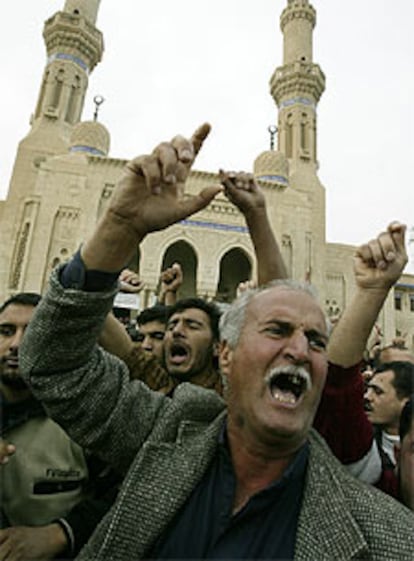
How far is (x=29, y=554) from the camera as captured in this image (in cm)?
153

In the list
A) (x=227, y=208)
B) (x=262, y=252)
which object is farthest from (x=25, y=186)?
(x=262, y=252)

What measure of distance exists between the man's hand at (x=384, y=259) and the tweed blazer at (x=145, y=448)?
62 centimetres

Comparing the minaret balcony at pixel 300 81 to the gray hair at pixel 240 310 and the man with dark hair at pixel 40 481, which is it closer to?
the gray hair at pixel 240 310

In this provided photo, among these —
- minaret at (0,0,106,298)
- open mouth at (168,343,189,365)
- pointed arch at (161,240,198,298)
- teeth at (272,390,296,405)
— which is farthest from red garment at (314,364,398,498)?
minaret at (0,0,106,298)

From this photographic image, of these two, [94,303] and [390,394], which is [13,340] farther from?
[390,394]

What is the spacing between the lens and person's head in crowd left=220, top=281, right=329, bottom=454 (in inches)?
56.5

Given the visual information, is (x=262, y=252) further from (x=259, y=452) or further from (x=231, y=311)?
(x=259, y=452)

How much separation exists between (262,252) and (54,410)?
3.74 ft

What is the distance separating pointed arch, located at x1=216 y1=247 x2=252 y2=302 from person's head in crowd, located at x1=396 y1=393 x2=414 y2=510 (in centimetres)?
1643

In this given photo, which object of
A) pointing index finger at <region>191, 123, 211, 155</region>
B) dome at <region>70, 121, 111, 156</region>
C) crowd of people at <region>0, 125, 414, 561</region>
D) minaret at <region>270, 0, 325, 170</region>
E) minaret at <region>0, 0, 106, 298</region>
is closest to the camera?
crowd of people at <region>0, 125, 414, 561</region>

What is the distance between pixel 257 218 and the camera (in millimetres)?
2018

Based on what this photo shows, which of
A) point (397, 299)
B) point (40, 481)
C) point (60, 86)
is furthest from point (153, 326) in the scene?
point (397, 299)

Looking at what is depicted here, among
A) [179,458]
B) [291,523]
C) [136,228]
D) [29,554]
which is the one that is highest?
[136,228]

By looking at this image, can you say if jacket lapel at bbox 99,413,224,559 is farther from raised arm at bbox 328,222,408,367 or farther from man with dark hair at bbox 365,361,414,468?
man with dark hair at bbox 365,361,414,468
